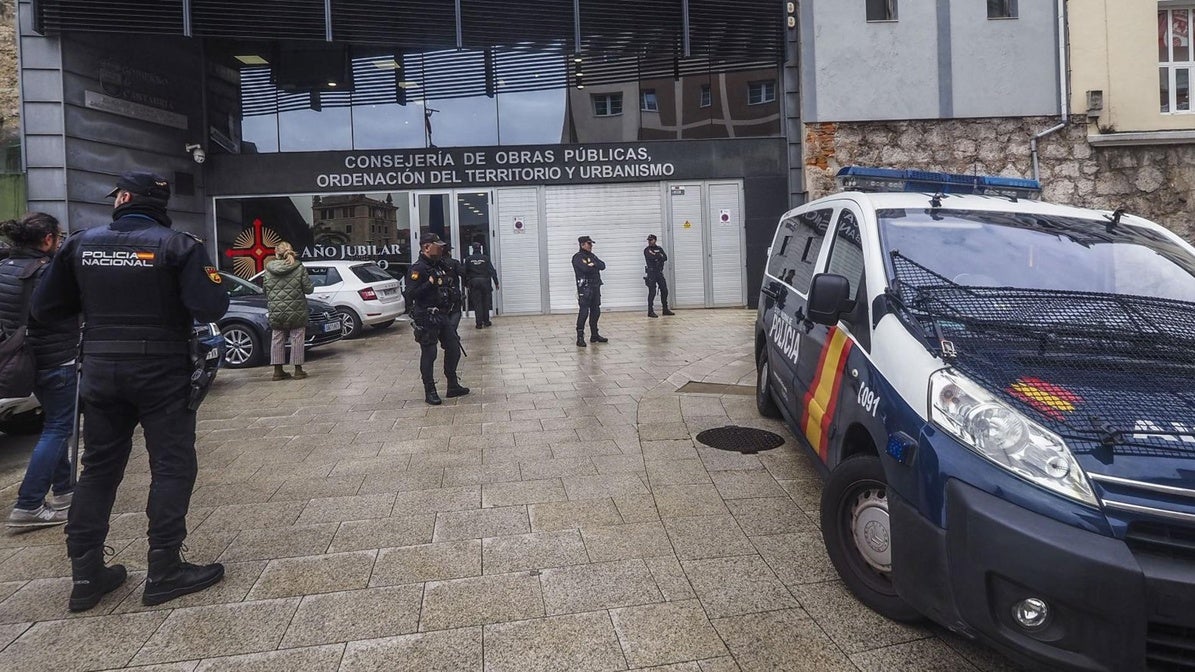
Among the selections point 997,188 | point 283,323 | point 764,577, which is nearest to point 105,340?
point 764,577

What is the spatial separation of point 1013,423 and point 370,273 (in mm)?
A: 13138

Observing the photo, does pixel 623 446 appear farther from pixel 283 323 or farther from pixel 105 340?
pixel 283 323

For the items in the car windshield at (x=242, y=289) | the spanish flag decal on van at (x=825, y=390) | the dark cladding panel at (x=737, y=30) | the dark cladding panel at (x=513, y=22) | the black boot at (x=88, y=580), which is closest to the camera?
the black boot at (x=88, y=580)

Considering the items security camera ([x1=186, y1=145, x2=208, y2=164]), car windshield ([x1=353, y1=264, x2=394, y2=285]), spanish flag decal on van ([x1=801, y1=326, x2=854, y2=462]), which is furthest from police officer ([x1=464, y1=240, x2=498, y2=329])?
spanish flag decal on van ([x1=801, y1=326, x2=854, y2=462])

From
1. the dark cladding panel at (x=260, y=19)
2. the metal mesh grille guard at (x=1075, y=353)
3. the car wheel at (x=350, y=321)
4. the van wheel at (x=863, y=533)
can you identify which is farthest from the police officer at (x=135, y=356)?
the dark cladding panel at (x=260, y=19)

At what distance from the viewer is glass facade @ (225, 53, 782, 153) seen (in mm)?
17047

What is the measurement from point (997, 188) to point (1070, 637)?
12.9ft

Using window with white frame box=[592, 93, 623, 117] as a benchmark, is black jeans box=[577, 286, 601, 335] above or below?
below

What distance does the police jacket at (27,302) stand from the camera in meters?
4.58

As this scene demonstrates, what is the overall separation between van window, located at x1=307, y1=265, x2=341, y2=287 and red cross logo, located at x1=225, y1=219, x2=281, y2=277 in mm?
3910

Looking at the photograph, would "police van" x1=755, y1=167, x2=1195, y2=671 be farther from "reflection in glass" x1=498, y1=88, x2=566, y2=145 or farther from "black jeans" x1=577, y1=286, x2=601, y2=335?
"reflection in glass" x1=498, y1=88, x2=566, y2=145

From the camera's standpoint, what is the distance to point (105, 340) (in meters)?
3.51

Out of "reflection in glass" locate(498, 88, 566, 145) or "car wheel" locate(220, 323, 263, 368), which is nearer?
"car wheel" locate(220, 323, 263, 368)

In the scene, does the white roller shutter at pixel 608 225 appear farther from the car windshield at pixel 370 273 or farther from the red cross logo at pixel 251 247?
the red cross logo at pixel 251 247
